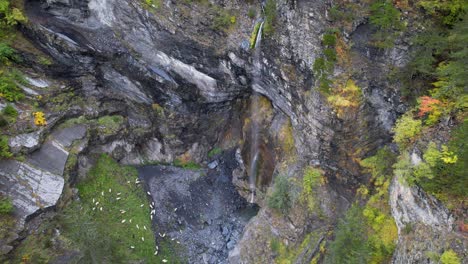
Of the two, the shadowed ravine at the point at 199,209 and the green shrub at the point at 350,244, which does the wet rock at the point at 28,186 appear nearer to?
the shadowed ravine at the point at 199,209

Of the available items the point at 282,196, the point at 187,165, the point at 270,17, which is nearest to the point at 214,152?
the point at 187,165

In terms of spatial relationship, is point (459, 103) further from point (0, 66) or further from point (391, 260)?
point (0, 66)

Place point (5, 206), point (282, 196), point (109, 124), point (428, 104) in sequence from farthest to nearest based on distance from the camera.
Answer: point (109, 124)
point (282, 196)
point (5, 206)
point (428, 104)

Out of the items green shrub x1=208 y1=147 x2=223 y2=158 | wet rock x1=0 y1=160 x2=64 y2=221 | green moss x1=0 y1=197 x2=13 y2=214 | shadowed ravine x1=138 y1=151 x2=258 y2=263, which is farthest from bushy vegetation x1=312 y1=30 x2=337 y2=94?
green moss x1=0 y1=197 x2=13 y2=214

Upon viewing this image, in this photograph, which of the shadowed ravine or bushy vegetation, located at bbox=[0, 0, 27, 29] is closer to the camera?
bushy vegetation, located at bbox=[0, 0, 27, 29]

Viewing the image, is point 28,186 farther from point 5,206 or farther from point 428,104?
point 428,104

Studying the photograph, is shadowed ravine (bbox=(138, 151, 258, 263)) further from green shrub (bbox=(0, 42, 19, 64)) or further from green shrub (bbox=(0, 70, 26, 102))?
green shrub (bbox=(0, 42, 19, 64))
